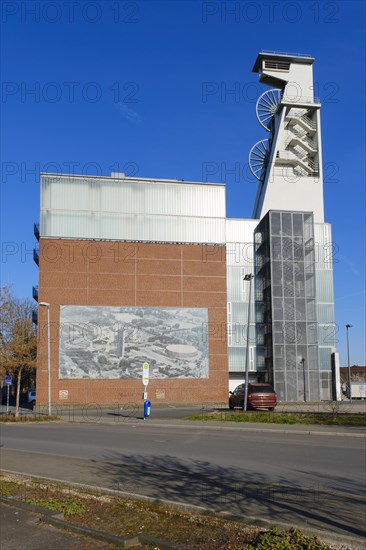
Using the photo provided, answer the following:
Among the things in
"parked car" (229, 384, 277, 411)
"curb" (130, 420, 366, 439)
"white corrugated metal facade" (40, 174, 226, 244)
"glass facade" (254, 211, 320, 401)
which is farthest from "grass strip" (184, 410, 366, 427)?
"white corrugated metal facade" (40, 174, 226, 244)

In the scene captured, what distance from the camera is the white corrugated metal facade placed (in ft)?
161

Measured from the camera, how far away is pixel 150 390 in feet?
157

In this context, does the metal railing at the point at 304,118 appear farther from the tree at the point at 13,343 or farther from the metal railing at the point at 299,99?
the tree at the point at 13,343

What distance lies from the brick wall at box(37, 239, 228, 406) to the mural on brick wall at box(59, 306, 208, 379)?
1.93 ft

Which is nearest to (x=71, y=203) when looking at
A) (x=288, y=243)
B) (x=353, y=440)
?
(x=288, y=243)

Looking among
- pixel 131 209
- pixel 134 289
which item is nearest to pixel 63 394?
pixel 134 289

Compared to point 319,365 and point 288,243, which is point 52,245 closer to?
point 288,243

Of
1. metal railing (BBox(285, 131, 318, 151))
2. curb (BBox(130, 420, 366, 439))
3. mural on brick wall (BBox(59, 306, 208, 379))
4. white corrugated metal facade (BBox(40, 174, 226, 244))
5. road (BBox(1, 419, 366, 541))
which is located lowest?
curb (BBox(130, 420, 366, 439))

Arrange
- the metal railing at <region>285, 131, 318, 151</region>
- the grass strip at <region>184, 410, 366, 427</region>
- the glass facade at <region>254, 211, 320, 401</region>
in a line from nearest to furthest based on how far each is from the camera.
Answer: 1. the grass strip at <region>184, 410, 366, 427</region>
2. the glass facade at <region>254, 211, 320, 401</region>
3. the metal railing at <region>285, 131, 318, 151</region>

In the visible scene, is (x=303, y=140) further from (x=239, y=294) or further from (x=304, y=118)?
(x=239, y=294)

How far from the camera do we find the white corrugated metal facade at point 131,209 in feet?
161

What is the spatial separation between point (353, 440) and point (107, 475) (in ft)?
33.7

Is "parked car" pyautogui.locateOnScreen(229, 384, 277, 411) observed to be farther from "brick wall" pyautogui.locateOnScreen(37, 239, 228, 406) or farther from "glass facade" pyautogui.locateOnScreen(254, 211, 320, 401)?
"glass facade" pyautogui.locateOnScreen(254, 211, 320, 401)

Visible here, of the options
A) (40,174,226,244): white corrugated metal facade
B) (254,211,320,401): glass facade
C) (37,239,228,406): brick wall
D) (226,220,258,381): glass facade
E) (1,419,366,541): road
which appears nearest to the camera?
(1,419,366,541): road
